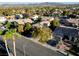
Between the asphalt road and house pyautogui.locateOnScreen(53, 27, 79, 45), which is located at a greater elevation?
house pyautogui.locateOnScreen(53, 27, 79, 45)

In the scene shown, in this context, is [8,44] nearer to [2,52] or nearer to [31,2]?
[2,52]

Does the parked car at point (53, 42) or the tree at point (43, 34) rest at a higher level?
the tree at point (43, 34)

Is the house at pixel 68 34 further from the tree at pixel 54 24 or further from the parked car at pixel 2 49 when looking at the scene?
the parked car at pixel 2 49

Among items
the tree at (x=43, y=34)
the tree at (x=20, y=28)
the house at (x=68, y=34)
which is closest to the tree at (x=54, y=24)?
the house at (x=68, y=34)

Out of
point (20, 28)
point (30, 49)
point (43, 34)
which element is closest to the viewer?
point (43, 34)

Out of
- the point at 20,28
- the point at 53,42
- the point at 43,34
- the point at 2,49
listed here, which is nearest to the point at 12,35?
the point at 20,28

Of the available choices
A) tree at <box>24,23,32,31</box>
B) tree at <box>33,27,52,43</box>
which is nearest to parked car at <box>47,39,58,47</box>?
tree at <box>33,27,52,43</box>

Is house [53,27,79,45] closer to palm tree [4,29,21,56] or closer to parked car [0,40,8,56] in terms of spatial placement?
palm tree [4,29,21,56]

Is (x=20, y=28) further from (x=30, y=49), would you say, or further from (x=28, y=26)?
(x=30, y=49)
